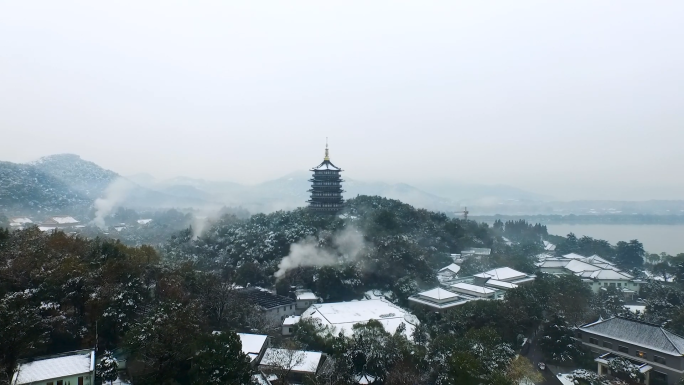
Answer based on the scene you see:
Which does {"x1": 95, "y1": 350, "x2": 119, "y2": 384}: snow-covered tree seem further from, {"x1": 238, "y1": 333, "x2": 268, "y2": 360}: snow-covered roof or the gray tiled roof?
the gray tiled roof

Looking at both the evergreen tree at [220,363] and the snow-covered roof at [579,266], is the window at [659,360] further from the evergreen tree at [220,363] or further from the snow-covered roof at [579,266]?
the snow-covered roof at [579,266]

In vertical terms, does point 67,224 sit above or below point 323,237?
below

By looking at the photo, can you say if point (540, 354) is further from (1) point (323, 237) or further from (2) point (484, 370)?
(1) point (323, 237)

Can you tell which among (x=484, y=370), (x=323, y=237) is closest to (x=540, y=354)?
(x=484, y=370)

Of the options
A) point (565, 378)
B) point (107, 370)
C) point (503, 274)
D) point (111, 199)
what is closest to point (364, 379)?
point (565, 378)

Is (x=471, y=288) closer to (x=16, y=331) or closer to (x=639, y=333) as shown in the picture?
(x=639, y=333)

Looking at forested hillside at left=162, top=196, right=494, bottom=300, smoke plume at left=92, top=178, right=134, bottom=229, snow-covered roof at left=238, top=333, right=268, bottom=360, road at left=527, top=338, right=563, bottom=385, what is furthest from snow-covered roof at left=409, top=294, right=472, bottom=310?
smoke plume at left=92, top=178, right=134, bottom=229
